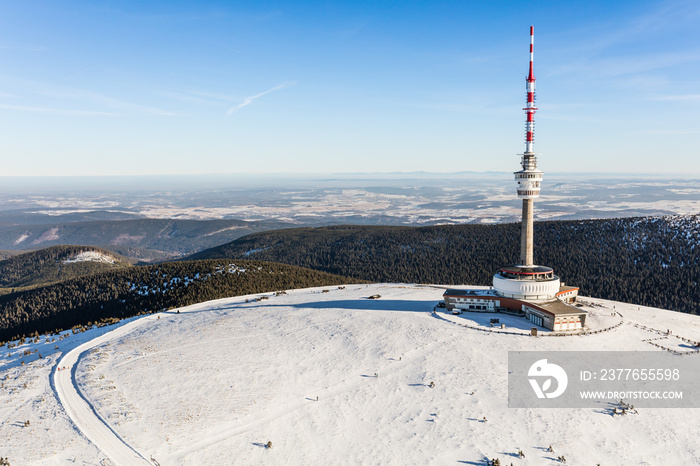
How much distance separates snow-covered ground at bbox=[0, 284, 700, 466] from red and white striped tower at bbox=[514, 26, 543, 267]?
15.7 meters

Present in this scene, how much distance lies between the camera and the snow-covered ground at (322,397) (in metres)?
40.5

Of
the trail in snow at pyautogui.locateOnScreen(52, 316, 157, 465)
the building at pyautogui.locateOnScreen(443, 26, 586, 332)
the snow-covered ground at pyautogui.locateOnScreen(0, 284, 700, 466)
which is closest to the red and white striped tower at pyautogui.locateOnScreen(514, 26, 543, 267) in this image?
the building at pyautogui.locateOnScreen(443, 26, 586, 332)

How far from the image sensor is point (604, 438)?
136ft

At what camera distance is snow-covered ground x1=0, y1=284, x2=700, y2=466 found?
40.5m

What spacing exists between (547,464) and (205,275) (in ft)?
313

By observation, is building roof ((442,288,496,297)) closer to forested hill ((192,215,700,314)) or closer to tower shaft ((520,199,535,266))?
tower shaft ((520,199,535,266))

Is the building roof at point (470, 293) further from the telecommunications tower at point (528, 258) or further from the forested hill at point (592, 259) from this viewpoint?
the forested hill at point (592, 259)

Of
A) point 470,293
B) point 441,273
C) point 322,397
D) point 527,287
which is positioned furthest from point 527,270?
point 441,273

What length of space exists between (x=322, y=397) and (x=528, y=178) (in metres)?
56.0

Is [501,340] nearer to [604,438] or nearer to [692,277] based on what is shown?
[604,438]

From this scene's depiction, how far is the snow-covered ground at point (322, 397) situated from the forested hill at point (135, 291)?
95.0ft

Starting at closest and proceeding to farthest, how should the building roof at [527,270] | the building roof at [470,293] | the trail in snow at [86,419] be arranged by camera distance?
Answer: 1. the trail in snow at [86,419]
2. the building roof at [527,270]
3. the building roof at [470,293]

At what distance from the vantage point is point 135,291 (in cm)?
11169

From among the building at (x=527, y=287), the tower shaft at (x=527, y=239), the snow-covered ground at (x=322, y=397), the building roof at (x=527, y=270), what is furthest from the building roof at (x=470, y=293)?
the tower shaft at (x=527, y=239)
